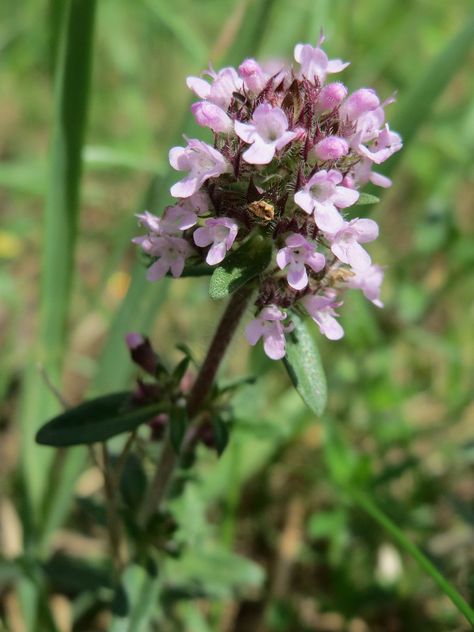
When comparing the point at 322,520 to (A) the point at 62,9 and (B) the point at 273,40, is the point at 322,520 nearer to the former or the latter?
(A) the point at 62,9

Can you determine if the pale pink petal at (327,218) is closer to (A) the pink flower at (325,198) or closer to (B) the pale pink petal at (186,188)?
(A) the pink flower at (325,198)

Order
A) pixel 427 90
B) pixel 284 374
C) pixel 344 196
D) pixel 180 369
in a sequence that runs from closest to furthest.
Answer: pixel 344 196 < pixel 180 369 < pixel 427 90 < pixel 284 374

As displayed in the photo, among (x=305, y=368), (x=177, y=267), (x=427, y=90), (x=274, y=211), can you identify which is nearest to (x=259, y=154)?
(x=274, y=211)

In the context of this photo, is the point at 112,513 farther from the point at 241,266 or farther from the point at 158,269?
the point at 241,266

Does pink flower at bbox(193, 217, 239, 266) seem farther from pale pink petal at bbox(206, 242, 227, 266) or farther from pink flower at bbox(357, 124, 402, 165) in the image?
pink flower at bbox(357, 124, 402, 165)

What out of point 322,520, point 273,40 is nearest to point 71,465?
point 322,520

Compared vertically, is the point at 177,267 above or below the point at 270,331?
above

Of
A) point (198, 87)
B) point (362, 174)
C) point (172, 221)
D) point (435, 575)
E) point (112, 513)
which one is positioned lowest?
point (435, 575)

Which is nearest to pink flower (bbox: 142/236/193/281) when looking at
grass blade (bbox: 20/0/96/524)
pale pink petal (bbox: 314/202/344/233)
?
pale pink petal (bbox: 314/202/344/233)
